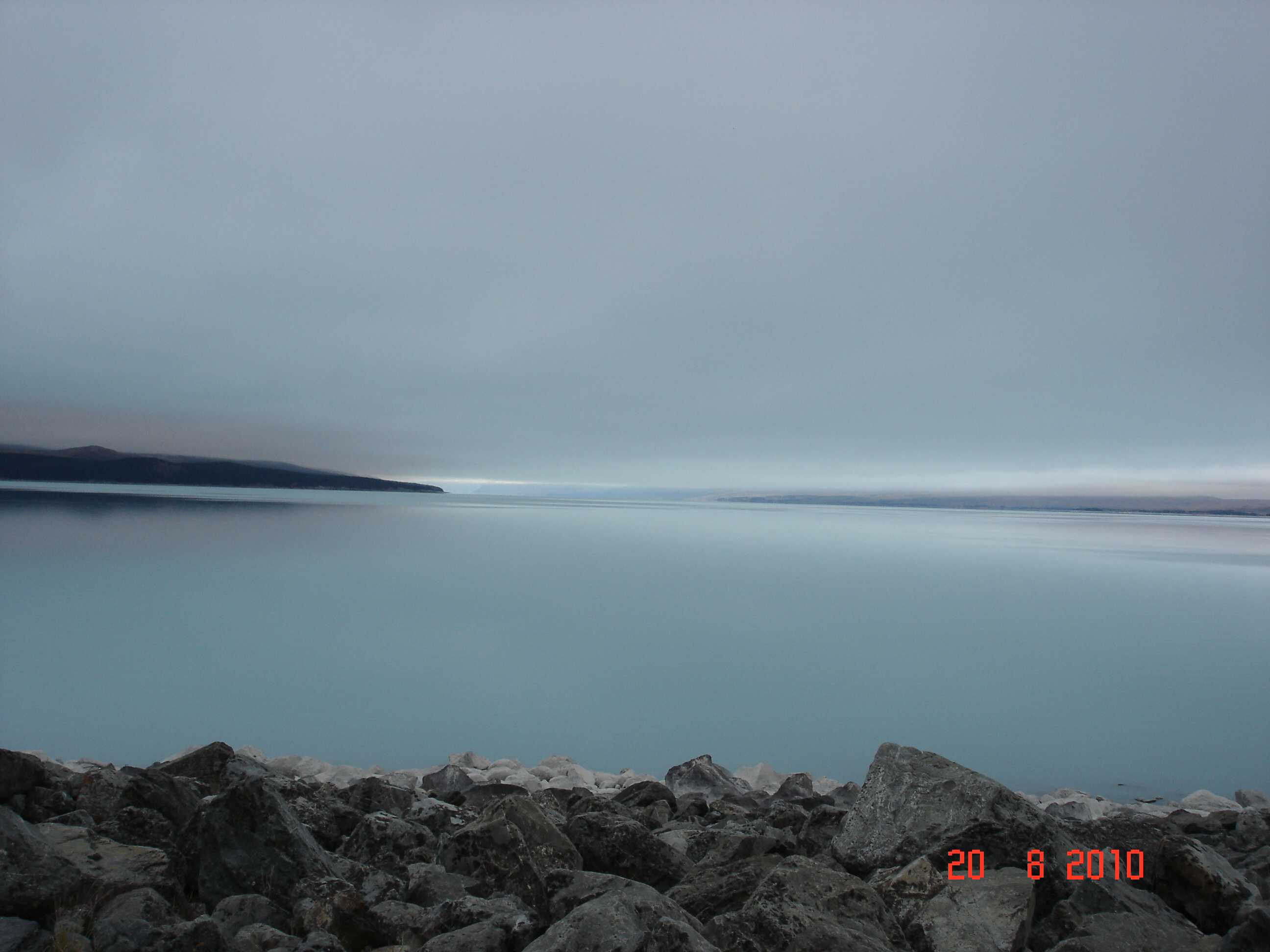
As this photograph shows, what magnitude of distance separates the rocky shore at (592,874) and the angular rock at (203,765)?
56 centimetres

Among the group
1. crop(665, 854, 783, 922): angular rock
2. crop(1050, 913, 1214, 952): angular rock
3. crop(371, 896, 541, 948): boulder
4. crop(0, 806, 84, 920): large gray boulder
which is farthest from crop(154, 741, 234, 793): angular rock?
crop(1050, 913, 1214, 952): angular rock

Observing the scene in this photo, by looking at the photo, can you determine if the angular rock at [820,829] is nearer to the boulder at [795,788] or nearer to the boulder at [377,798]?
the boulder at [795,788]

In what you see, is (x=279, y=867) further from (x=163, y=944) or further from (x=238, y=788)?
(x=163, y=944)

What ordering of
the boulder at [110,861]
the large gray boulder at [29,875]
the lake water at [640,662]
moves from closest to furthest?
the large gray boulder at [29,875] → the boulder at [110,861] → the lake water at [640,662]

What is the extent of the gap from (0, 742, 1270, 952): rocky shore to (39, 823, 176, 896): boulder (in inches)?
0.5

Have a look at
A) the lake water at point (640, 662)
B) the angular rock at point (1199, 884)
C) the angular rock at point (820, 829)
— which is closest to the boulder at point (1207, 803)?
the lake water at point (640, 662)

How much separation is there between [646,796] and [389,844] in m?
2.05

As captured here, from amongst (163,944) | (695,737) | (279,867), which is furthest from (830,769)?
(163,944)

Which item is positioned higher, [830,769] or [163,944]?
[163,944]

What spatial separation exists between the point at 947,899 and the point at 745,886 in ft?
3.09

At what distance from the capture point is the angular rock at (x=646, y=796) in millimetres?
5613

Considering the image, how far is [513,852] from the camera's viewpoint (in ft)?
12.9

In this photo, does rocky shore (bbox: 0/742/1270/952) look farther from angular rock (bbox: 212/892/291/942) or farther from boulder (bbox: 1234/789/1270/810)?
boulder (bbox: 1234/789/1270/810)

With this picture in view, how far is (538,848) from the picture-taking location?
13.4 ft
